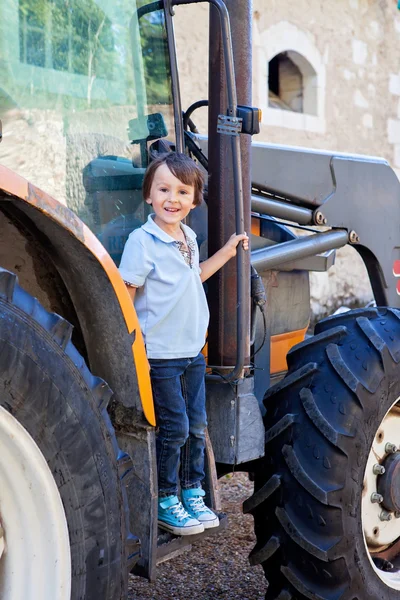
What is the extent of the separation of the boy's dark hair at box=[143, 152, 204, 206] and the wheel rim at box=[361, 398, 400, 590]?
1055 mm

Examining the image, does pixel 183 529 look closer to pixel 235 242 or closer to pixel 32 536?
pixel 32 536

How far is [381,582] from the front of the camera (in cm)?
269

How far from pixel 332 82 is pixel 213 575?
329 inches

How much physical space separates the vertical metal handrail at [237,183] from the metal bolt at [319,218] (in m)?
0.92

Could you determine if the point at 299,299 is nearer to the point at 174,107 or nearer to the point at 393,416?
the point at 393,416

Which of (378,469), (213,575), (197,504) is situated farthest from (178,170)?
(213,575)

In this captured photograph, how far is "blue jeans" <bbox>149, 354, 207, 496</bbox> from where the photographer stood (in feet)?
7.57

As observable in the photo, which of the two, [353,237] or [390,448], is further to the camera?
[353,237]

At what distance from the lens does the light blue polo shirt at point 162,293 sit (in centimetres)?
230

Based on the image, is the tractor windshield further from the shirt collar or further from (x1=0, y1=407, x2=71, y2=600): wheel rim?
(x1=0, y1=407, x2=71, y2=600): wheel rim

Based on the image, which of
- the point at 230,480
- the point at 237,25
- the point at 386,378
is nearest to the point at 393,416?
the point at 386,378

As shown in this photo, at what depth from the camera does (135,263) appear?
2.28 m

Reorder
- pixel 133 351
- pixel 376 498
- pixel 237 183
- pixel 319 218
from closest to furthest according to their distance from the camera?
Answer: pixel 133 351 < pixel 237 183 < pixel 376 498 < pixel 319 218

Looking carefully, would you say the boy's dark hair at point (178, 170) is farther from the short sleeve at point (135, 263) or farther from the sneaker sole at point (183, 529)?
the sneaker sole at point (183, 529)
